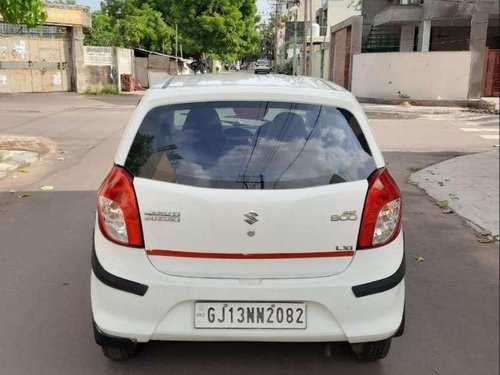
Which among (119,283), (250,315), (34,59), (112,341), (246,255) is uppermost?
(34,59)

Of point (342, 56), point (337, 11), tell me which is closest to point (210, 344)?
point (342, 56)

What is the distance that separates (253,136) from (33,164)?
7573 mm

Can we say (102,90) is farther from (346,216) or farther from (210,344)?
(346,216)

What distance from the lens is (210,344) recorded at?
10.9ft

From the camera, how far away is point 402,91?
23.3m

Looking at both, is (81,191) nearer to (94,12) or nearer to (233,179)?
(233,179)

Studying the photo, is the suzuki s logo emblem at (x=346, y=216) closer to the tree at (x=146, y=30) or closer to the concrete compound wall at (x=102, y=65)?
the concrete compound wall at (x=102, y=65)

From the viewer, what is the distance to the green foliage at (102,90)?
93.6ft

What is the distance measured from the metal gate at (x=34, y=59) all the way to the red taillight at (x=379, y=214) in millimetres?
26518

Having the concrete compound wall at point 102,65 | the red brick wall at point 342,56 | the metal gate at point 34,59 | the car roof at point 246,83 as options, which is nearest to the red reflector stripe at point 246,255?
the car roof at point 246,83

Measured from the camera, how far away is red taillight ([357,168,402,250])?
270 cm

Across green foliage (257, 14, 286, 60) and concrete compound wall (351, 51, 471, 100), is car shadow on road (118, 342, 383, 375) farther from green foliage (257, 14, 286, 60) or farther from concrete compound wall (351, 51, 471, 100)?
green foliage (257, 14, 286, 60)

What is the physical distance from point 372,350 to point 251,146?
4.26 feet

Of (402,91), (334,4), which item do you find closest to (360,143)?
(402,91)
